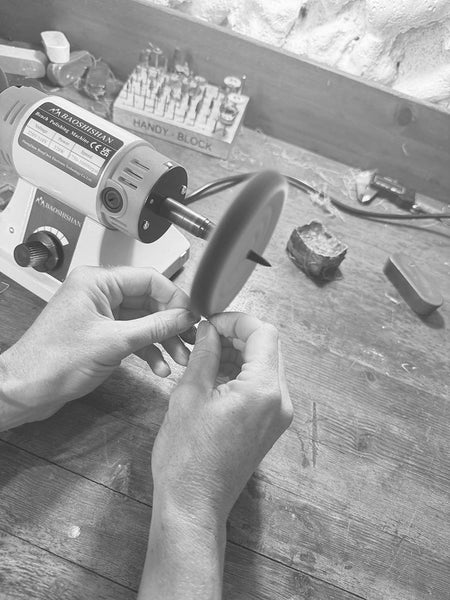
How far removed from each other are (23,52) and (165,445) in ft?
3.22

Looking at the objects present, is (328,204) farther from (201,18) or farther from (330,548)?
(330,548)

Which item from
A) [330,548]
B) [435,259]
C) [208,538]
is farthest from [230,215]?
[435,259]

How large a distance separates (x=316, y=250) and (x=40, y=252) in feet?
1.62

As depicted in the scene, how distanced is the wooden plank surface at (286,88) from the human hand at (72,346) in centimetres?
70

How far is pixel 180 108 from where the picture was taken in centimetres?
110

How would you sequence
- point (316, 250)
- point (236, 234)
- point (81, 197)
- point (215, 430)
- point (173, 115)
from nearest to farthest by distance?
1. point (236, 234)
2. point (215, 430)
3. point (81, 197)
4. point (316, 250)
5. point (173, 115)

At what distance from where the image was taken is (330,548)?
0.65 m

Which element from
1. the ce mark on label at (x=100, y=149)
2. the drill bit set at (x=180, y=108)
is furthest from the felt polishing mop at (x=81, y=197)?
the drill bit set at (x=180, y=108)

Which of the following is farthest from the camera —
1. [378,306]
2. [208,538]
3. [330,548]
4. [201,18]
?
[201,18]

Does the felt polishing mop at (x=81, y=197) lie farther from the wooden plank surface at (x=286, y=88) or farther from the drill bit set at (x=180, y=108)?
the wooden plank surface at (x=286, y=88)

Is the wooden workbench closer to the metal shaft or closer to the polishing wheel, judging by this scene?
the metal shaft

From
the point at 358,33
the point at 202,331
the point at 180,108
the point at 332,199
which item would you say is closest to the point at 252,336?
the point at 202,331

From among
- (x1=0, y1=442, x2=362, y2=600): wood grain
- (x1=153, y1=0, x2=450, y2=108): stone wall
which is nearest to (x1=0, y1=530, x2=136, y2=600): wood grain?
(x1=0, y1=442, x2=362, y2=600): wood grain

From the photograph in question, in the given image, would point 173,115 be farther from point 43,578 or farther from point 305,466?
point 43,578
